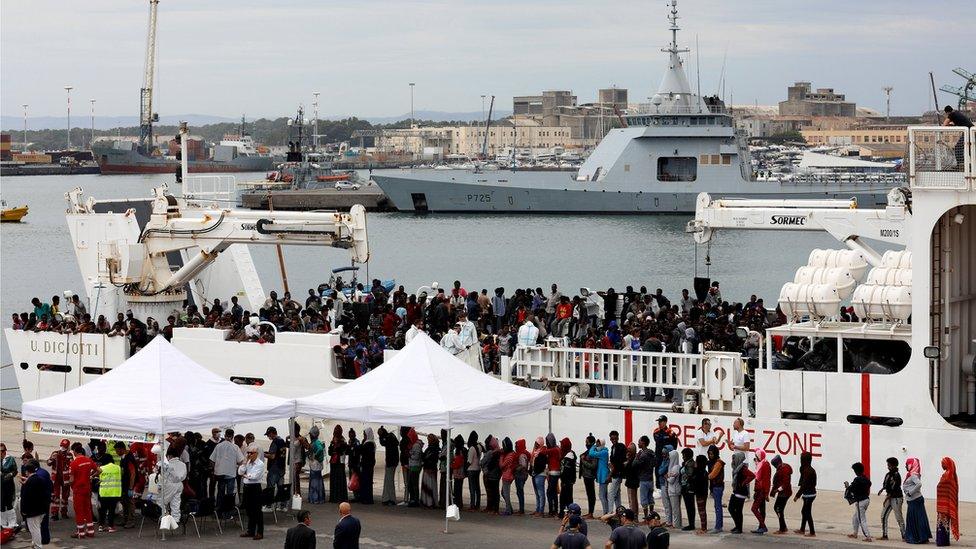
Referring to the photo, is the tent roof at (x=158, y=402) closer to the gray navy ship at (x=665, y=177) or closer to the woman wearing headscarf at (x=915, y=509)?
the woman wearing headscarf at (x=915, y=509)

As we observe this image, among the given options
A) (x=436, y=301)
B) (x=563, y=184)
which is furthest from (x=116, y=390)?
(x=563, y=184)

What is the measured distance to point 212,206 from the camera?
26.1m

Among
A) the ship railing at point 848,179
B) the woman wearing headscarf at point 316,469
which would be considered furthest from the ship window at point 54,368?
the ship railing at point 848,179

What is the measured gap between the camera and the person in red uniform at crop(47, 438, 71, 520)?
1625 centimetres

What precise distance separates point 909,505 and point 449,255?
56.7m

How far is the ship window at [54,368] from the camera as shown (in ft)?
77.7

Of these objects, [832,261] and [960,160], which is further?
[832,261]

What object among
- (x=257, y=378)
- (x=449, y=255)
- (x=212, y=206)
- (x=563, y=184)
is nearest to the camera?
(x=257, y=378)

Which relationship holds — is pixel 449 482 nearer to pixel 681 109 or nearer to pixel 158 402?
pixel 158 402

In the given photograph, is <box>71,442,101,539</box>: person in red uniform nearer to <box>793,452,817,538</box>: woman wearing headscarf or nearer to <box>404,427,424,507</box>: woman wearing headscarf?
<box>404,427,424,507</box>: woman wearing headscarf

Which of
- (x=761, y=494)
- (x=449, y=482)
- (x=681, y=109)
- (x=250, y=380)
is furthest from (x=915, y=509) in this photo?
(x=681, y=109)

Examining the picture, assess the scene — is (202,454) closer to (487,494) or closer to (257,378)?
(487,494)

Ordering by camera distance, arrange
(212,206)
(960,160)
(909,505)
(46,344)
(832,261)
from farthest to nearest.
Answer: (212,206) → (46,344) → (832,261) → (960,160) → (909,505)

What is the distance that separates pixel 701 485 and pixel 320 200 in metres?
96.4
